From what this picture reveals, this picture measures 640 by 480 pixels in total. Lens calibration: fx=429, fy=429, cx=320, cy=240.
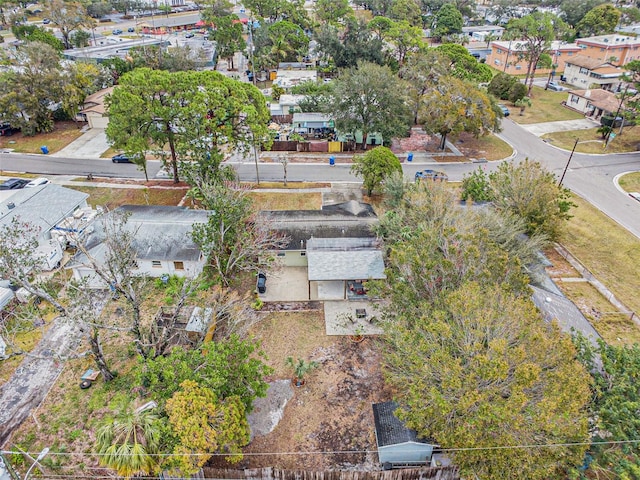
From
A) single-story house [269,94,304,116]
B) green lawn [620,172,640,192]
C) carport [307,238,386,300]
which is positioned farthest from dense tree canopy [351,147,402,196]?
green lawn [620,172,640,192]

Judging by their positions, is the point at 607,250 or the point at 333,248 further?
the point at 607,250

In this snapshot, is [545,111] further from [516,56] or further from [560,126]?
[516,56]

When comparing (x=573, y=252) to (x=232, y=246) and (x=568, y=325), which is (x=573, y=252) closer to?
(x=568, y=325)

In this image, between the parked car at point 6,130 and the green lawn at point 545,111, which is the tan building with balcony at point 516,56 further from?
the parked car at point 6,130

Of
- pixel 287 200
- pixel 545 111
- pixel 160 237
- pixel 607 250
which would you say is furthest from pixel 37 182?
pixel 545 111

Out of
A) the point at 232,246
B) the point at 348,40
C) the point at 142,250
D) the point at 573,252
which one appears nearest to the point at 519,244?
the point at 573,252

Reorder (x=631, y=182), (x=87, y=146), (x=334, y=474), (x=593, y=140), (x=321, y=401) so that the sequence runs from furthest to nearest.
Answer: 1. (x=593, y=140)
2. (x=87, y=146)
3. (x=631, y=182)
4. (x=321, y=401)
5. (x=334, y=474)
